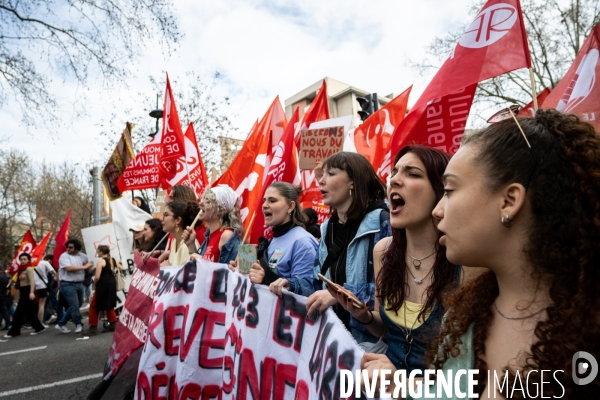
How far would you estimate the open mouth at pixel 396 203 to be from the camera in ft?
6.38

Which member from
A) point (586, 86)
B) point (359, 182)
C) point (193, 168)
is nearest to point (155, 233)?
point (193, 168)

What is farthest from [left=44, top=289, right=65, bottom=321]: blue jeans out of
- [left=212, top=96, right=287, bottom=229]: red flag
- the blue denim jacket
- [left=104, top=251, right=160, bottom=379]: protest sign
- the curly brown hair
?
the curly brown hair

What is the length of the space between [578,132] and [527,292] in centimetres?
41

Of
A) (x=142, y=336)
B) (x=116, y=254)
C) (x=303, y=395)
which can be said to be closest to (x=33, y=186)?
(x=116, y=254)

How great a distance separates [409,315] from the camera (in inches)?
68.4

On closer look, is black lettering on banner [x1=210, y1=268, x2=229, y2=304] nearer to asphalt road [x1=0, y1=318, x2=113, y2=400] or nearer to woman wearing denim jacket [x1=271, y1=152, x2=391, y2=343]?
woman wearing denim jacket [x1=271, y1=152, x2=391, y2=343]

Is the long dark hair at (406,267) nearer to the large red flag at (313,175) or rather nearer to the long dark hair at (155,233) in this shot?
the large red flag at (313,175)

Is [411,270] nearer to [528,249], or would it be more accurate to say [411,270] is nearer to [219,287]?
[528,249]

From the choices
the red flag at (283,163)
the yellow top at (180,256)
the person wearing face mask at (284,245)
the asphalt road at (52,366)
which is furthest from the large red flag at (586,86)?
the asphalt road at (52,366)

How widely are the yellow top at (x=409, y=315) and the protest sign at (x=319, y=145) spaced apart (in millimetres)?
3573

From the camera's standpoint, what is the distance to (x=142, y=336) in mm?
3367

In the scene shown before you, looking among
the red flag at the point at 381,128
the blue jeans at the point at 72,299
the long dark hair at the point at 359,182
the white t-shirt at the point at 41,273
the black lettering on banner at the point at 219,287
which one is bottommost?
the blue jeans at the point at 72,299

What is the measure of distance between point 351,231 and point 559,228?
4.91ft

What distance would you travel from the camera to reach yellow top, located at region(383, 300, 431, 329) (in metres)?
1.69
